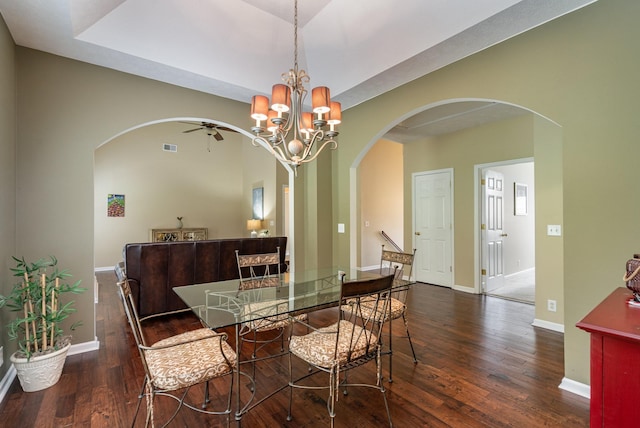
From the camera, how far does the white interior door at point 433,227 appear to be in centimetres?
519

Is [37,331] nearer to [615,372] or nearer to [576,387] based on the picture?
[615,372]

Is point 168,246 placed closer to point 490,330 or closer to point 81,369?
point 81,369

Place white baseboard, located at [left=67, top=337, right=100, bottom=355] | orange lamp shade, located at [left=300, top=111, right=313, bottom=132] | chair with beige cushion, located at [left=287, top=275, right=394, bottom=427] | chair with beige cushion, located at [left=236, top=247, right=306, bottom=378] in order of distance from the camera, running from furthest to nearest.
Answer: white baseboard, located at [left=67, top=337, right=100, bottom=355]
orange lamp shade, located at [left=300, top=111, right=313, bottom=132]
chair with beige cushion, located at [left=236, top=247, right=306, bottom=378]
chair with beige cushion, located at [left=287, top=275, right=394, bottom=427]

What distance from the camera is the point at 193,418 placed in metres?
1.86

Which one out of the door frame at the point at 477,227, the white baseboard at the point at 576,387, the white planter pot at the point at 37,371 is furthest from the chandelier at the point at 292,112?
the door frame at the point at 477,227

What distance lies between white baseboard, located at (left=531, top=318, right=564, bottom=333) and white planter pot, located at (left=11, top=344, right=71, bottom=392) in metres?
4.66

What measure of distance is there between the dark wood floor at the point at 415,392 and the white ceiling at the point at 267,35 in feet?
8.98

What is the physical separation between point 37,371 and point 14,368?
47 cm

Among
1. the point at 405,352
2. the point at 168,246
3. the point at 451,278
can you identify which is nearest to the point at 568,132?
the point at 405,352

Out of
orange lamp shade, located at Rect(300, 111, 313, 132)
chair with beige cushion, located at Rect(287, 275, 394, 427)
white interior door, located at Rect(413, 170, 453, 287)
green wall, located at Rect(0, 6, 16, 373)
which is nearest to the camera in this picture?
chair with beige cushion, located at Rect(287, 275, 394, 427)

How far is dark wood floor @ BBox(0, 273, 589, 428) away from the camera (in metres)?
1.83

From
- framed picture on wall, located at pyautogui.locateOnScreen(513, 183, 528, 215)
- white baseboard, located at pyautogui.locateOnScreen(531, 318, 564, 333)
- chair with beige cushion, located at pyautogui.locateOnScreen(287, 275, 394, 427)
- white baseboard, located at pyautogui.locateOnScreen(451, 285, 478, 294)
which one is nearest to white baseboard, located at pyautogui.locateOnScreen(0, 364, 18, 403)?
chair with beige cushion, located at pyautogui.locateOnScreen(287, 275, 394, 427)

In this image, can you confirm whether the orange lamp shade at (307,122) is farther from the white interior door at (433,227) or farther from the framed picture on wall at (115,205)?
the framed picture on wall at (115,205)

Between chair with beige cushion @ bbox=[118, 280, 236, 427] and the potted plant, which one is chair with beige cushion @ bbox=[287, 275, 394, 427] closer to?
chair with beige cushion @ bbox=[118, 280, 236, 427]
